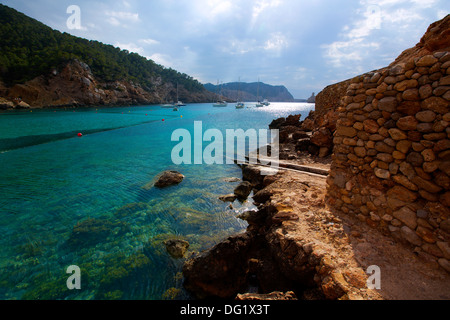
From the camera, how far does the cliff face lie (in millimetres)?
56812

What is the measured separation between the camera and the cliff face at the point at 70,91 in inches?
2237

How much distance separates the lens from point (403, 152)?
4.20 metres

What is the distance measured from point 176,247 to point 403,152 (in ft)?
22.4

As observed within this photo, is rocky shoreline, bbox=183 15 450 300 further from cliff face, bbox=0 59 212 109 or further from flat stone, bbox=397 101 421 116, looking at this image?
cliff face, bbox=0 59 212 109

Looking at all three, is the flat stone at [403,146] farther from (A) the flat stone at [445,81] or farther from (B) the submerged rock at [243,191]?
(B) the submerged rock at [243,191]

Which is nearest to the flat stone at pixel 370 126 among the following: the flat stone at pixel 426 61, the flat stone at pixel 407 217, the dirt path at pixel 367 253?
the flat stone at pixel 426 61

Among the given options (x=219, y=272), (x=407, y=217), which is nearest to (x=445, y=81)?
(x=407, y=217)

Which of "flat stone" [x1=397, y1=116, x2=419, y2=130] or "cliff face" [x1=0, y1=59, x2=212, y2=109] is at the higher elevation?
"cliff face" [x1=0, y1=59, x2=212, y2=109]

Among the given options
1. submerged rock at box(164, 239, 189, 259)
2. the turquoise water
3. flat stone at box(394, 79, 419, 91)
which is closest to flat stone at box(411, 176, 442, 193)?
flat stone at box(394, 79, 419, 91)

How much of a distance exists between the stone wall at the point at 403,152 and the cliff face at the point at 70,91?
77.0 m

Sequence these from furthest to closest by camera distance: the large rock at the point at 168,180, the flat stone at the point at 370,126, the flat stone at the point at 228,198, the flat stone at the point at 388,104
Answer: the large rock at the point at 168,180 < the flat stone at the point at 228,198 < the flat stone at the point at 370,126 < the flat stone at the point at 388,104

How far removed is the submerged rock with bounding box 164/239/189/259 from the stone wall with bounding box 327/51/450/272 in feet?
17.4
